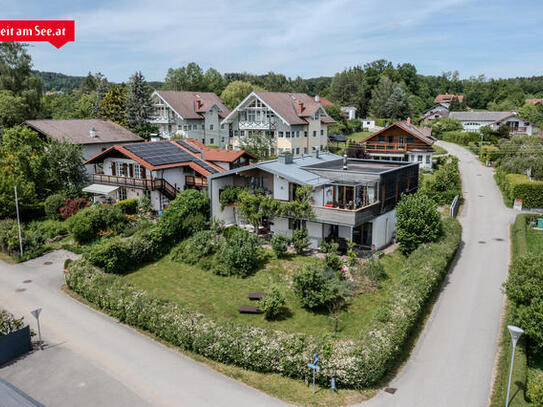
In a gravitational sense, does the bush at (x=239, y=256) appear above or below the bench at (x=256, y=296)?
above

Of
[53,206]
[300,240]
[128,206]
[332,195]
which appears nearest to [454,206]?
[332,195]

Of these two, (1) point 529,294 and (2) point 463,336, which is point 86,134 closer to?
(2) point 463,336

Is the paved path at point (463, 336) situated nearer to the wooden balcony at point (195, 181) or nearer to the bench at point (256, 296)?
the bench at point (256, 296)

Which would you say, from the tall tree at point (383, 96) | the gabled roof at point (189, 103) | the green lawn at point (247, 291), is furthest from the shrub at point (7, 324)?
the tall tree at point (383, 96)

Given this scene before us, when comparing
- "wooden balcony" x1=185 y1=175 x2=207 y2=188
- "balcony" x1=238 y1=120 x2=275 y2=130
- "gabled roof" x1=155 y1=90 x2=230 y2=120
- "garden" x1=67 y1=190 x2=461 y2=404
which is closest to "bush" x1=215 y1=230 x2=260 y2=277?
"garden" x1=67 y1=190 x2=461 y2=404

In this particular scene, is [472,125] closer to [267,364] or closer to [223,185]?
[223,185]

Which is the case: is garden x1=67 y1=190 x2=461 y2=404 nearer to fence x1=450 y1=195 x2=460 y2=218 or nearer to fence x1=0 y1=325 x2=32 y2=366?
fence x1=0 y1=325 x2=32 y2=366

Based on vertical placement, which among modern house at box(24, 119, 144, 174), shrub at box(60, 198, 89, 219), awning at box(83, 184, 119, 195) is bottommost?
shrub at box(60, 198, 89, 219)
